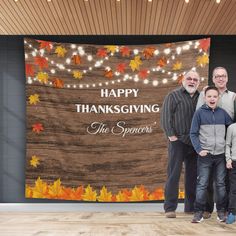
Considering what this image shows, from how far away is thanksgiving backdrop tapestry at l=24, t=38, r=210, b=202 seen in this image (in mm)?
6980

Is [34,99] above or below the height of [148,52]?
below

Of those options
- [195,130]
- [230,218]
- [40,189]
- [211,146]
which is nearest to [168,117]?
[195,130]

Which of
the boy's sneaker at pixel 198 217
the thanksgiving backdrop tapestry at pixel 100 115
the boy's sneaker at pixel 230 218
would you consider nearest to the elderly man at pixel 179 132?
the boy's sneaker at pixel 198 217

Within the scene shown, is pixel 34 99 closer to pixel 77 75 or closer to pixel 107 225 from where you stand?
pixel 77 75

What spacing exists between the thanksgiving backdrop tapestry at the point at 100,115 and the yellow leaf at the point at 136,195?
0.5 inches

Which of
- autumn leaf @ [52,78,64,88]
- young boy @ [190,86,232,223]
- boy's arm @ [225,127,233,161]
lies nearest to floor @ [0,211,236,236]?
young boy @ [190,86,232,223]

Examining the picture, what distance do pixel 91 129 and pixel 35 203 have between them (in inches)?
51.6

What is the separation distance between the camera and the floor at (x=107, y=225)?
129 inches

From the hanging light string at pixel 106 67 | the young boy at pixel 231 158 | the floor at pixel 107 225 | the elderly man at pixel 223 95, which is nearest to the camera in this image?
the floor at pixel 107 225

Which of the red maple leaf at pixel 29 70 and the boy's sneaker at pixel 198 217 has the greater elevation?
the red maple leaf at pixel 29 70

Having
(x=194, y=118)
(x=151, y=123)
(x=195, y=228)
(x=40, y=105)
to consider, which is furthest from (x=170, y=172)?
(x=40, y=105)

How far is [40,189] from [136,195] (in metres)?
1.32

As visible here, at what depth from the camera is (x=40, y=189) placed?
6.98m

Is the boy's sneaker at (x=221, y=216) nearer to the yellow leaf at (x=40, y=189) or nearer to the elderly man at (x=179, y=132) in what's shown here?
the elderly man at (x=179, y=132)
